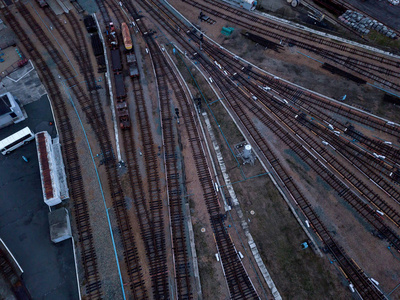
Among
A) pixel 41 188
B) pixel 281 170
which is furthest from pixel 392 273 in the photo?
pixel 41 188

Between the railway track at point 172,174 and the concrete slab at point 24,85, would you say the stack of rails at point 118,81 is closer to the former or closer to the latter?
the railway track at point 172,174

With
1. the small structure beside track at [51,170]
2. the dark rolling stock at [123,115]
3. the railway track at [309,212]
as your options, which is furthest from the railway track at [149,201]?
the railway track at [309,212]

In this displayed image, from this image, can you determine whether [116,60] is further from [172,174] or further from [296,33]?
[296,33]

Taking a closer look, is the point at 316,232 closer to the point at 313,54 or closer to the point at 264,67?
the point at 264,67

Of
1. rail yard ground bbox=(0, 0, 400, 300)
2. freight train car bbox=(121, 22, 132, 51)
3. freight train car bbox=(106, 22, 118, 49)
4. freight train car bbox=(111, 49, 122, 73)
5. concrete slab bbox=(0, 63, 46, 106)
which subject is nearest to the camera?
rail yard ground bbox=(0, 0, 400, 300)

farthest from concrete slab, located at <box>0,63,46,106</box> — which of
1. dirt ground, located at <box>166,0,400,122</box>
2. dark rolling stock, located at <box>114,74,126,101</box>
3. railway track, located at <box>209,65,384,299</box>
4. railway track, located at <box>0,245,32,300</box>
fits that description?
dirt ground, located at <box>166,0,400,122</box>

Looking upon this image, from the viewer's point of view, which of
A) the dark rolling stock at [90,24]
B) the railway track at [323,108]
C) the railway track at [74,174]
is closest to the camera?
the railway track at [74,174]

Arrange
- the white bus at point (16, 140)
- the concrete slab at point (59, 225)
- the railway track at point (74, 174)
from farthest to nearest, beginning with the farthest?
the white bus at point (16, 140), the concrete slab at point (59, 225), the railway track at point (74, 174)

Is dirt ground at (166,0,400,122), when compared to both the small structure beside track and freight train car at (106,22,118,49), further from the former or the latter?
the small structure beside track
